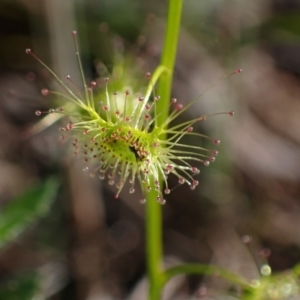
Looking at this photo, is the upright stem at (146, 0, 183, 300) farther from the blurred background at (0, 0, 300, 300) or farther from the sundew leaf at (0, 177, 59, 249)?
the blurred background at (0, 0, 300, 300)

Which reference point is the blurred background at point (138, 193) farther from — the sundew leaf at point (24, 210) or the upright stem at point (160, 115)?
the upright stem at point (160, 115)

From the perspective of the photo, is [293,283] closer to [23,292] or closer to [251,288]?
[251,288]

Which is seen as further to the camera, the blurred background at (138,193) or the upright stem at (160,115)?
the blurred background at (138,193)

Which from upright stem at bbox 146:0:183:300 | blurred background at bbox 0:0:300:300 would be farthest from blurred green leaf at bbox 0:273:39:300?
blurred background at bbox 0:0:300:300

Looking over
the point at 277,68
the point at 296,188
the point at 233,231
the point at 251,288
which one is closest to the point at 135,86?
the point at 251,288

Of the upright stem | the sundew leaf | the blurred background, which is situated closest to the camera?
the upright stem

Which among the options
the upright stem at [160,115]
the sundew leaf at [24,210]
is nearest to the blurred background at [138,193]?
the sundew leaf at [24,210]
